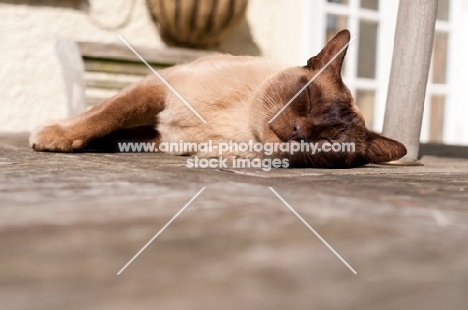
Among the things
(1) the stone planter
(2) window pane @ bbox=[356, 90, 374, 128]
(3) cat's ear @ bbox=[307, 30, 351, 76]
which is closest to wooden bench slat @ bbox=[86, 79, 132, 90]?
(1) the stone planter

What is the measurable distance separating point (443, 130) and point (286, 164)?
128 inches

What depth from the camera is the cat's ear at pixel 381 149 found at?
5.17ft

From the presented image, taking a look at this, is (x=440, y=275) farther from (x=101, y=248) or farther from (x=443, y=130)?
(x=443, y=130)

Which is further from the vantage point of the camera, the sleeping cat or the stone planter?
the stone planter

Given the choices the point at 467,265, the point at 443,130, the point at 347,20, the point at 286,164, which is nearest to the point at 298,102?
the point at 286,164

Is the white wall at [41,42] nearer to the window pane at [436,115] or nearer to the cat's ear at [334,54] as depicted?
the cat's ear at [334,54]

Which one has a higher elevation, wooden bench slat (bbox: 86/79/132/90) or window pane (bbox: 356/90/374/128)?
wooden bench slat (bbox: 86/79/132/90)

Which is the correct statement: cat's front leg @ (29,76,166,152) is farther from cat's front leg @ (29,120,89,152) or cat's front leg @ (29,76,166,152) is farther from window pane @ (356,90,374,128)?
window pane @ (356,90,374,128)

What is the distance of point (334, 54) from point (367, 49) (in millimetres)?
2444

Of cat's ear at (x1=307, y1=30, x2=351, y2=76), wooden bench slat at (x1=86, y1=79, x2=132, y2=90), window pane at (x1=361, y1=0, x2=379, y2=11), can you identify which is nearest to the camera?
cat's ear at (x1=307, y1=30, x2=351, y2=76)

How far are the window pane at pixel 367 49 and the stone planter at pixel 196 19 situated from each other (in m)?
1.14

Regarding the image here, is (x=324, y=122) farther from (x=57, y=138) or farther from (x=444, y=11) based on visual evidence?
(x=444, y=11)

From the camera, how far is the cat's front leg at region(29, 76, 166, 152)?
Answer: 64.0 inches

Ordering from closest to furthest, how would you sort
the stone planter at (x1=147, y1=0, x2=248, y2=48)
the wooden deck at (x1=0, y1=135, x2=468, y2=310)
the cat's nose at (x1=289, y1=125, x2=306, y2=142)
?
the wooden deck at (x1=0, y1=135, x2=468, y2=310), the cat's nose at (x1=289, y1=125, x2=306, y2=142), the stone planter at (x1=147, y1=0, x2=248, y2=48)
